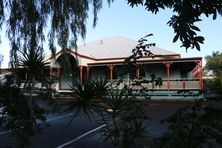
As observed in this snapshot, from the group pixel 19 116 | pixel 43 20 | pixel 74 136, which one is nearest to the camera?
pixel 19 116

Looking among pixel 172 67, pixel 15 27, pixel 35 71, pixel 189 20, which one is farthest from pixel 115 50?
pixel 189 20

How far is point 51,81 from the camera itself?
5.76m

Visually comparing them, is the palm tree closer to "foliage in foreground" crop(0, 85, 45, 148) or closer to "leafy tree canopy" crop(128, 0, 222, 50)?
"foliage in foreground" crop(0, 85, 45, 148)

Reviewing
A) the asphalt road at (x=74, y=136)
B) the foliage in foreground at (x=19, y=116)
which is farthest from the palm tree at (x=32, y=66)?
the asphalt road at (x=74, y=136)

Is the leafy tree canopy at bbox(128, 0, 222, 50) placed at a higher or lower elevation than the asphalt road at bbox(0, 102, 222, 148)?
higher

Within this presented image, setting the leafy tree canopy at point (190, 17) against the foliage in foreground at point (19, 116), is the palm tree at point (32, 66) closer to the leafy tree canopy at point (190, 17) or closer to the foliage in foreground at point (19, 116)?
the foliage in foreground at point (19, 116)

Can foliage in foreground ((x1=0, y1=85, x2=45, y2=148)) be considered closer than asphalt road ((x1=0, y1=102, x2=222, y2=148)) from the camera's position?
Yes

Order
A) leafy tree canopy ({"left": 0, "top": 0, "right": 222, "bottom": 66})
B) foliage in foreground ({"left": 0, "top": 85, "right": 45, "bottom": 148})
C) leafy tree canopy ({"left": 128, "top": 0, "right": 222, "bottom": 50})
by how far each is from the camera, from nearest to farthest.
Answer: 1. leafy tree canopy ({"left": 128, "top": 0, "right": 222, "bottom": 50})
2. foliage in foreground ({"left": 0, "top": 85, "right": 45, "bottom": 148})
3. leafy tree canopy ({"left": 0, "top": 0, "right": 222, "bottom": 66})

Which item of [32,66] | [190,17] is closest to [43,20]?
[32,66]

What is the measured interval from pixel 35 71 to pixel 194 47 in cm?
295

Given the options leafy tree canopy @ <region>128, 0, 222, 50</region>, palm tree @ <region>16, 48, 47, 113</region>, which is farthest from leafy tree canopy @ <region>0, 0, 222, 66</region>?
leafy tree canopy @ <region>128, 0, 222, 50</region>

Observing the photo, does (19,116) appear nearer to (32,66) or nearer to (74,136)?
(32,66)

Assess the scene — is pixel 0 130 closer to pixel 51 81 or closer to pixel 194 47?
pixel 51 81

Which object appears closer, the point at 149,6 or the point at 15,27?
the point at 149,6
